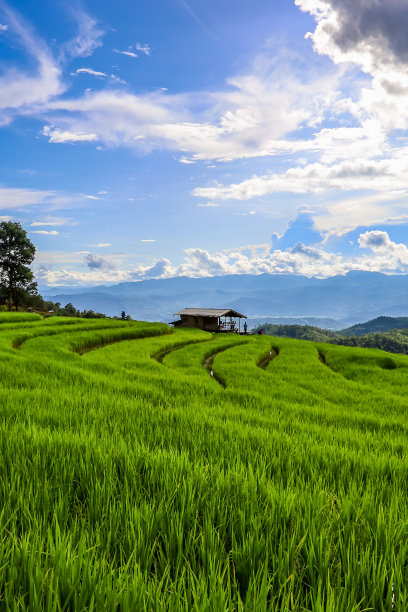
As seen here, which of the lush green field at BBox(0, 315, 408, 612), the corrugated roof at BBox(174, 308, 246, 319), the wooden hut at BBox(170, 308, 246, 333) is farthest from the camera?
the wooden hut at BBox(170, 308, 246, 333)

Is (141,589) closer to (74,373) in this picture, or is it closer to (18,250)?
(74,373)

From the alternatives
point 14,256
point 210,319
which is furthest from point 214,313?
point 14,256

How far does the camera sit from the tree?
52875 millimetres

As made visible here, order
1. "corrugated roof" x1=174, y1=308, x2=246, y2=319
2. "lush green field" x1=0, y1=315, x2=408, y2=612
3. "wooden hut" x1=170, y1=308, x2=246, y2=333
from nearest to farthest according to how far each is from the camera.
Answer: "lush green field" x1=0, y1=315, x2=408, y2=612 < "corrugated roof" x1=174, y1=308, x2=246, y2=319 < "wooden hut" x1=170, y1=308, x2=246, y2=333

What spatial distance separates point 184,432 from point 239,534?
2.67 metres

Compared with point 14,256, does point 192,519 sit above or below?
below

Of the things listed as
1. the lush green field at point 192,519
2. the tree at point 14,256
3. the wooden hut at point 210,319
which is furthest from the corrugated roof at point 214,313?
the lush green field at point 192,519

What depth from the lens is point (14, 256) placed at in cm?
5381

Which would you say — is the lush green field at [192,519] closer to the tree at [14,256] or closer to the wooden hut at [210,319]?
the wooden hut at [210,319]

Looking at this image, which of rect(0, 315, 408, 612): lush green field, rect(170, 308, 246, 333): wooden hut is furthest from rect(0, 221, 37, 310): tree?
rect(0, 315, 408, 612): lush green field

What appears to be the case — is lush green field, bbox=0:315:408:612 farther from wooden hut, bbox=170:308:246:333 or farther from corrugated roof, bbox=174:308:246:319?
wooden hut, bbox=170:308:246:333

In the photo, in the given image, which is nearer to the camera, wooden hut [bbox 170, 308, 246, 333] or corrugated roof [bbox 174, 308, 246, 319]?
corrugated roof [bbox 174, 308, 246, 319]

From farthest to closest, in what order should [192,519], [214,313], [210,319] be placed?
[210,319]
[214,313]
[192,519]

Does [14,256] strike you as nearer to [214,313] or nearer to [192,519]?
[214,313]
